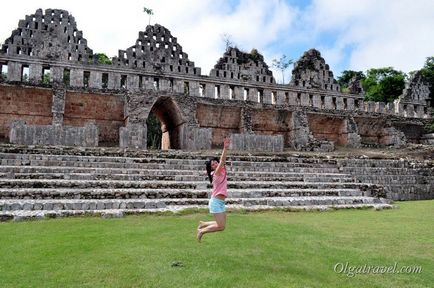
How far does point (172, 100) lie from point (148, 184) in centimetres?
1143

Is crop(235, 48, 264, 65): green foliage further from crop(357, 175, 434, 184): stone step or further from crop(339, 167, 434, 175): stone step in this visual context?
crop(357, 175, 434, 184): stone step

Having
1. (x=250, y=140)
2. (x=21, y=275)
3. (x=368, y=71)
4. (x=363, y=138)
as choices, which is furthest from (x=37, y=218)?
(x=368, y=71)

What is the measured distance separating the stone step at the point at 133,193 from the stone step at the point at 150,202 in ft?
0.95

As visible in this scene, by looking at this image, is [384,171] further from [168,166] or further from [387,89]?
[387,89]

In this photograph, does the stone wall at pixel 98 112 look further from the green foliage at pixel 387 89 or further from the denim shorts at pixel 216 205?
the green foliage at pixel 387 89

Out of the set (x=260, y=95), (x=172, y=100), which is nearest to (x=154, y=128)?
(x=260, y=95)

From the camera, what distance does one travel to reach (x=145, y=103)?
20.3 m

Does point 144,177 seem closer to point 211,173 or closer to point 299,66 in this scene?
point 211,173

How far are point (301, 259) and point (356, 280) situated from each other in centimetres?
77

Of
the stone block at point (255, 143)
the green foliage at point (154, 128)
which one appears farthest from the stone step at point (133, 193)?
the green foliage at point (154, 128)

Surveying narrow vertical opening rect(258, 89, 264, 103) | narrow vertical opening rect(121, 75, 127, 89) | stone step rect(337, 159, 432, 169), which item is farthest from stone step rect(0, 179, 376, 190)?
narrow vertical opening rect(258, 89, 264, 103)

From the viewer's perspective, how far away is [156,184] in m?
10.1

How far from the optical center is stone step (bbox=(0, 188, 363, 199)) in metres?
8.59

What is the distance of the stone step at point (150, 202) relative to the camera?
7.86m
